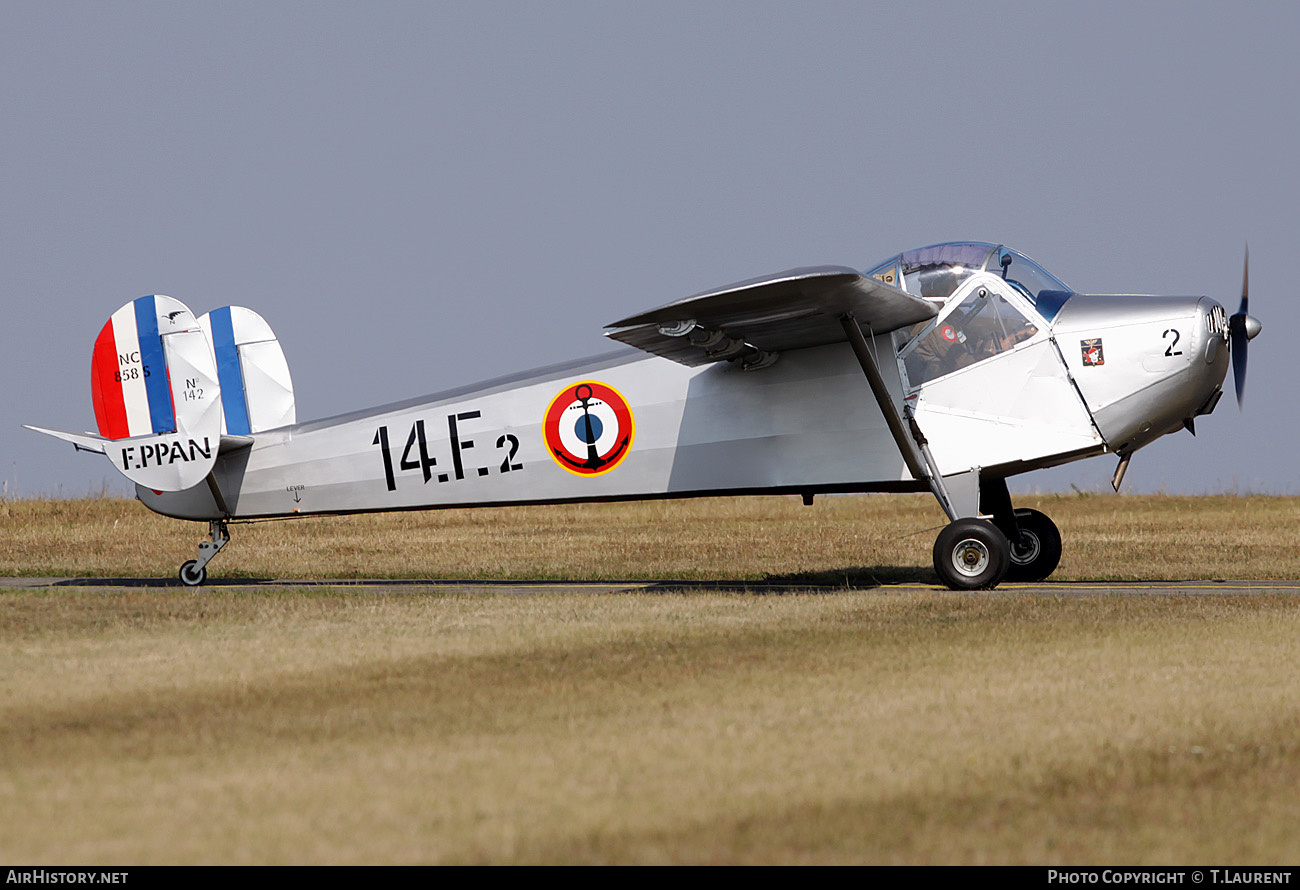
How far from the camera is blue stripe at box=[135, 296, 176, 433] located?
15742 millimetres

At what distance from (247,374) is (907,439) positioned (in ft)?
30.1

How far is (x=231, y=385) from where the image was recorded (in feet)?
55.1

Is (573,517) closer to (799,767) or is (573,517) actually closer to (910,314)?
(910,314)

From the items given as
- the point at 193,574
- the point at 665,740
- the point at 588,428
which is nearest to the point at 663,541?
the point at 588,428

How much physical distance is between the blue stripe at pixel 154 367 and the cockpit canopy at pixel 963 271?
9168 mm

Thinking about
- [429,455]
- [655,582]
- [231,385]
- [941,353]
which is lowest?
[655,582]

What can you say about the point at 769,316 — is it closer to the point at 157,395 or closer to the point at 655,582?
Answer: the point at 655,582

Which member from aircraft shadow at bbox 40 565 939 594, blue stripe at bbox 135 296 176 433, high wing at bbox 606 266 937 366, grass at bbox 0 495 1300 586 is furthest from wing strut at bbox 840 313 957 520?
blue stripe at bbox 135 296 176 433

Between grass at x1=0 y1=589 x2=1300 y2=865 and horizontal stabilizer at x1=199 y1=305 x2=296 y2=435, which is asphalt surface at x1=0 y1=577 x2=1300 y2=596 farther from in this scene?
grass at x1=0 y1=589 x2=1300 y2=865

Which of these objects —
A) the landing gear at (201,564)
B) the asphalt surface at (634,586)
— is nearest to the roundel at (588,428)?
the asphalt surface at (634,586)

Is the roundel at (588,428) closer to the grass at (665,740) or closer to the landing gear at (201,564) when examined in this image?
the grass at (665,740)

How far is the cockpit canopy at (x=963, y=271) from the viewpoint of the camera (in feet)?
44.3

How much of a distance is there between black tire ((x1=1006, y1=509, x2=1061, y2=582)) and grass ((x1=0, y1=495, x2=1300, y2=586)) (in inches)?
21.0

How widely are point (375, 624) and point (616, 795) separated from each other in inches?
250
